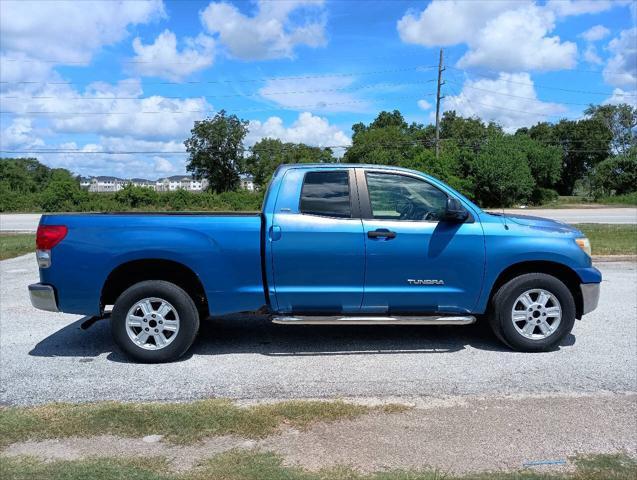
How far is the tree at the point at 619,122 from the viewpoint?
7406 centimetres

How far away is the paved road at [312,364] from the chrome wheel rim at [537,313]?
25 centimetres

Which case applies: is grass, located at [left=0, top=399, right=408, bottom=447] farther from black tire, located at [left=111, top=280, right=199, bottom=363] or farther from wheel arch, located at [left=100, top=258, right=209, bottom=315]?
wheel arch, located at [left=100, top=258, right=209, bottom=315]

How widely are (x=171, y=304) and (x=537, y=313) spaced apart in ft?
11.8

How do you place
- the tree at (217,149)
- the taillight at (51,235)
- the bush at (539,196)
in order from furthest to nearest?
the tree at (217,149), the bush at (539,196), the taillight at (51,235)

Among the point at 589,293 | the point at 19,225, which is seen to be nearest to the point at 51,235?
the point at 589,293

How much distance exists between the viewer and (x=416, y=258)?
5.27 m

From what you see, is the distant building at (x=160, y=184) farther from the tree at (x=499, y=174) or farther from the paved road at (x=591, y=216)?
the paved road at (x=591, y=216)

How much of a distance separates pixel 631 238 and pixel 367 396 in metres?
13.4

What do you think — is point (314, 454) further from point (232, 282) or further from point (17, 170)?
point (17, 170)

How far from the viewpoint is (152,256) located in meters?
5.16

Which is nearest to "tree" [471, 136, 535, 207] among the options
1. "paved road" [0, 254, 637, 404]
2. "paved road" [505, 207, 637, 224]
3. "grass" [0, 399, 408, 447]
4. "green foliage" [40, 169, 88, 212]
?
"paved road" [505, 207, 637, 224]

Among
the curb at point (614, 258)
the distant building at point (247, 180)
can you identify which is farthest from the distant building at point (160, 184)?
the curb at point (614, 258)

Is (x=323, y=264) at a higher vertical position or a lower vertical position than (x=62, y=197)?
lower

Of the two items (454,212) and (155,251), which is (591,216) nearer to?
(454,212)
